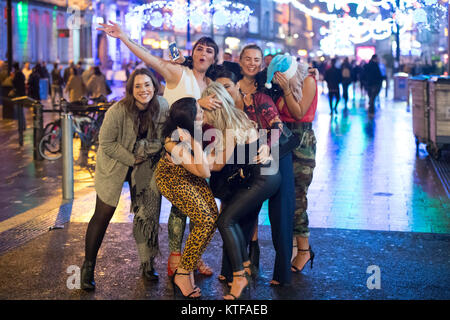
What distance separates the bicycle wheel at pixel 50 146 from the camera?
43.8 feet

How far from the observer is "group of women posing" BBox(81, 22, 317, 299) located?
5.16 metres

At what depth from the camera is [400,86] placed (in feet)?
108

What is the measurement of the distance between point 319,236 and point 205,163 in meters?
2.58

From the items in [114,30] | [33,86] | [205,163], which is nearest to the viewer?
[205,163]

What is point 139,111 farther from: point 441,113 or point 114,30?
point 441,113

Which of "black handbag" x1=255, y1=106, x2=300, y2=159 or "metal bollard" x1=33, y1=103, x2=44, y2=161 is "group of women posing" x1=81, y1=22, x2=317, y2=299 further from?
"metal bollard" x1=33, y1=103, x2=44, y2=161

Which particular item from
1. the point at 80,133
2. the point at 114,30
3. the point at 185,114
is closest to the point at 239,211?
the point at 185,114

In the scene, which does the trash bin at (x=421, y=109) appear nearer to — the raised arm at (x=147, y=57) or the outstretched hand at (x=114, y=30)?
the raised arm at (x=147, y=57)

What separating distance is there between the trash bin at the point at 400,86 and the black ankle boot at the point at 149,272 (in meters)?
27.9

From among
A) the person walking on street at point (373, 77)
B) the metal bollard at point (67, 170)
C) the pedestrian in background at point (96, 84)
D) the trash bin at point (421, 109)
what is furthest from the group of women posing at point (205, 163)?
the person walking on street at point (373, 77)

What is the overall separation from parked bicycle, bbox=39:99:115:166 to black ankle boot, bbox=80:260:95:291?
25.4 feet

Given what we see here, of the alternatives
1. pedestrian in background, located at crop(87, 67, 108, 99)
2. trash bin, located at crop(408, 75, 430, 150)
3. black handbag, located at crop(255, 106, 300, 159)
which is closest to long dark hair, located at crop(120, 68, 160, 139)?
black handbag, located at crop(255, 106, 300, 159)
